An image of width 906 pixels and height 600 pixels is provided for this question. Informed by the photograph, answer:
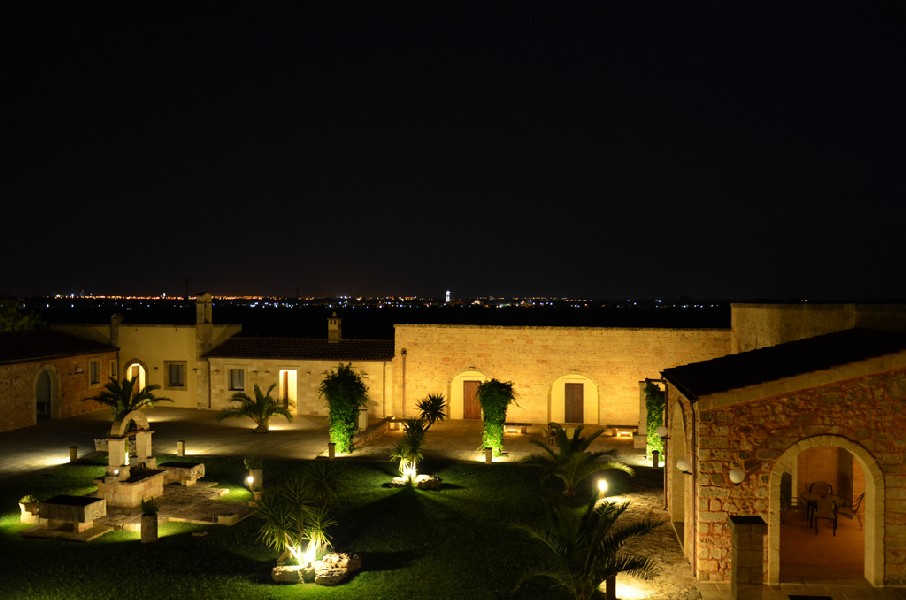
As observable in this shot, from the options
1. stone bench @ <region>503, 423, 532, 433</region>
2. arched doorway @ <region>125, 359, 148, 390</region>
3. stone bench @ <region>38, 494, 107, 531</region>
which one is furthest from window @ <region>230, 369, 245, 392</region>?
stone bench @ <region>38, 494, 107, 531</region>

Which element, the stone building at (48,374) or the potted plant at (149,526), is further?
the stone building at (48,374)

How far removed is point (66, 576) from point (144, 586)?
1485 mm

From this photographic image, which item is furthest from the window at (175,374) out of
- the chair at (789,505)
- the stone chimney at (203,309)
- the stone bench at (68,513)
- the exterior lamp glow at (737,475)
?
the exterior lamp glow at (737,475)

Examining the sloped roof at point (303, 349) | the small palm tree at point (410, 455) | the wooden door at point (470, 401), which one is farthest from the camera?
the sloped roof at point (303, 349)

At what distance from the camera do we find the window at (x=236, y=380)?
95.7 feet

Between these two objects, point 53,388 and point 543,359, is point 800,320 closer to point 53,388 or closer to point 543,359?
point 543,359

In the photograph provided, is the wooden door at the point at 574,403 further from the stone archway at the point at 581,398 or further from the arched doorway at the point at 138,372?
the arched doorway at the point at 138,372

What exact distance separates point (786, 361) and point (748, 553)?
343 cm

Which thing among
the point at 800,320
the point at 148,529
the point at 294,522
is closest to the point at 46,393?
the point at 148,529

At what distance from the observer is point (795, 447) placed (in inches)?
416

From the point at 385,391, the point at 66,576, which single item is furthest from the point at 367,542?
the point at 385,391

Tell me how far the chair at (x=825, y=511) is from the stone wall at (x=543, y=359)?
1208cm

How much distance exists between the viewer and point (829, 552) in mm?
12047

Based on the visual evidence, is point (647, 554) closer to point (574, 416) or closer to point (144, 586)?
point (144, 586)
